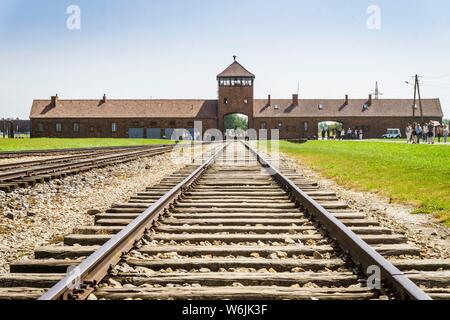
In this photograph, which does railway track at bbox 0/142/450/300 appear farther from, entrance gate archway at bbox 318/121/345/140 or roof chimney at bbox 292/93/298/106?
roof chimney at bbox 292/93/298/106

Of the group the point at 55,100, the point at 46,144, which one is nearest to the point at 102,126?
the point at 55,100

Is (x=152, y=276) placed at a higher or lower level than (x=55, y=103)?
lower

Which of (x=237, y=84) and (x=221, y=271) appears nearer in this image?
(x=221, y=271)

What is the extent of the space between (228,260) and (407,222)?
3.31 m

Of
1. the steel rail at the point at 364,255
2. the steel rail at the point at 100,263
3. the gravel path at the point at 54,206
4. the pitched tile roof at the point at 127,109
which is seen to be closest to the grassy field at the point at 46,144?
the gravel path at the point at 54,206

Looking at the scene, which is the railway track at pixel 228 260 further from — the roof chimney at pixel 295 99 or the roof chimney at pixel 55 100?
the roof chimney at pixel 55 100

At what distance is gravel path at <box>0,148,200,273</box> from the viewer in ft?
17.5

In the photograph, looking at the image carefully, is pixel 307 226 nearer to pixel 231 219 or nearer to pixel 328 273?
pixel 231 219

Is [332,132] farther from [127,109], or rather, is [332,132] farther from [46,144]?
[46,144]

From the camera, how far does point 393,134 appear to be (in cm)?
7194

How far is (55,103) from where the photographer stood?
249 feet

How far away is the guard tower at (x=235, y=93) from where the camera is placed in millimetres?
72562
